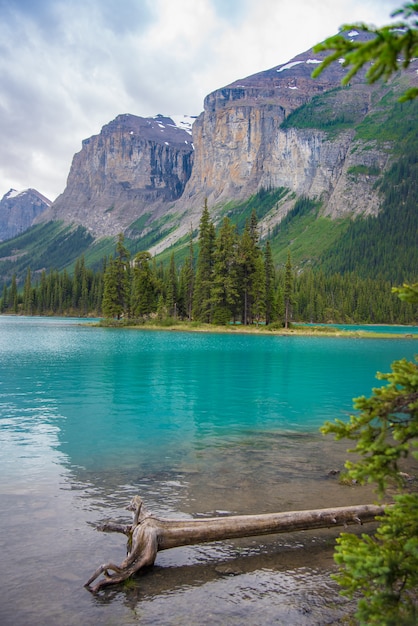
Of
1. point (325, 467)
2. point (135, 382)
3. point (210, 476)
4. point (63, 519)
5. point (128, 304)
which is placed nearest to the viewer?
point (63, 519)

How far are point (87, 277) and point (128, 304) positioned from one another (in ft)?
210

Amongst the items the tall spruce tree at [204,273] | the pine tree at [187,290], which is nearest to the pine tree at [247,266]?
the tall spruce tree at [204,273]

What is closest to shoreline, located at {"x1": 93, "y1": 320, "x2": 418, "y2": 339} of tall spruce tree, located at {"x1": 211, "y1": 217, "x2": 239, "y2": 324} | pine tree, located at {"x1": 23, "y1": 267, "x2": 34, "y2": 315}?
tall spruce tree, located at {"x1": 211, "y1": 217, "x2": 239, "y2": 324}

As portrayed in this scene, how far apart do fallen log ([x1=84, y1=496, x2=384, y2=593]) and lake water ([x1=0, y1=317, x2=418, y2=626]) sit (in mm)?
293

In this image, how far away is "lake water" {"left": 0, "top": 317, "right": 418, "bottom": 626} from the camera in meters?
8.21

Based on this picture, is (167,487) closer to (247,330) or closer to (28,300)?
(247,330)

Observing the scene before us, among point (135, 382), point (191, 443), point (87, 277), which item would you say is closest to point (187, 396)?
point (135, 382)

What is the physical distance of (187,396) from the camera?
102 feet

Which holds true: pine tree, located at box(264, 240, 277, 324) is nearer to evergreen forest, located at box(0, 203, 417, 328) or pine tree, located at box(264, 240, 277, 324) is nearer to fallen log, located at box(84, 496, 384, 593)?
evergreen forest, located at box(0, 203, 417, 328)

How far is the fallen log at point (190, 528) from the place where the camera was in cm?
898

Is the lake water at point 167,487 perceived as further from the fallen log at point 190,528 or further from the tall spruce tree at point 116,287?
the tall spruce tree at point 116,287

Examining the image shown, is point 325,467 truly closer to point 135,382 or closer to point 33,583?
point 33,583

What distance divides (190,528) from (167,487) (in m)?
4.31

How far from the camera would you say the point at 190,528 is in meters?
9.91
